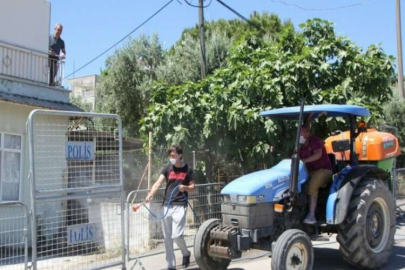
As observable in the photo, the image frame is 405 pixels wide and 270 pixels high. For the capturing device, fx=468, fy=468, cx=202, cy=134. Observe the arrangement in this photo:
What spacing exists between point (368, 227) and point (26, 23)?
1077 centimetres

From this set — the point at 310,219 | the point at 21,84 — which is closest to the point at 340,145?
the point at 310,219

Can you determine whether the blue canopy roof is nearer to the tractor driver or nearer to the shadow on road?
the tractor driver

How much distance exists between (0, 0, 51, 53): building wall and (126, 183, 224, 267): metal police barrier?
23.4 feet

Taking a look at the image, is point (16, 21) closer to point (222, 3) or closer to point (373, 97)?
point (222, 3)

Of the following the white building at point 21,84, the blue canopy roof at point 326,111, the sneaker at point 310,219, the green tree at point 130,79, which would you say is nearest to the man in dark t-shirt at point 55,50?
the white building at point 21,84

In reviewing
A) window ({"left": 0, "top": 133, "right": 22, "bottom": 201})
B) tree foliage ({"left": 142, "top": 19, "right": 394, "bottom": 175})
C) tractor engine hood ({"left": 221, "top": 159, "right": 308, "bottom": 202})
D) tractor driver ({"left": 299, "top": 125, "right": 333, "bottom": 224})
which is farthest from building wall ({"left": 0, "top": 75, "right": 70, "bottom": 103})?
tractor driver ({"left": 299, "top": 125, "right": 333, "bottom": 224})

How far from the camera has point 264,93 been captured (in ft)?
31.5

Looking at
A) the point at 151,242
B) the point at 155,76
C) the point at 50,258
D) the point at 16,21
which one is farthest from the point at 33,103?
the point at 155,76

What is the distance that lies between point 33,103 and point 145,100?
29.1 ft

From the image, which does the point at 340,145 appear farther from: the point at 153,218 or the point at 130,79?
the point at 130,79

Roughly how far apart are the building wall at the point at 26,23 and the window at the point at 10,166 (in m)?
2.93

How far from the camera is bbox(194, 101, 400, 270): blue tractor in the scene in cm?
629

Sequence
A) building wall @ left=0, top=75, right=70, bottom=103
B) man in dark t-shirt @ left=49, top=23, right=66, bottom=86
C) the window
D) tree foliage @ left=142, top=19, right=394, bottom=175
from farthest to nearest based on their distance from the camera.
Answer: man in dark t-shirt @ left=49, top=23, right=66, bottom=86 < building wall @ left=0, top=75, right=70, bottom=103 < the window < tree foliage @ left=142, top=19, right=394, bottom=175

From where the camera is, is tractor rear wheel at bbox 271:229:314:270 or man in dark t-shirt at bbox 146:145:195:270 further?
man in dark t-shirt at bbox 146:145:195:270
